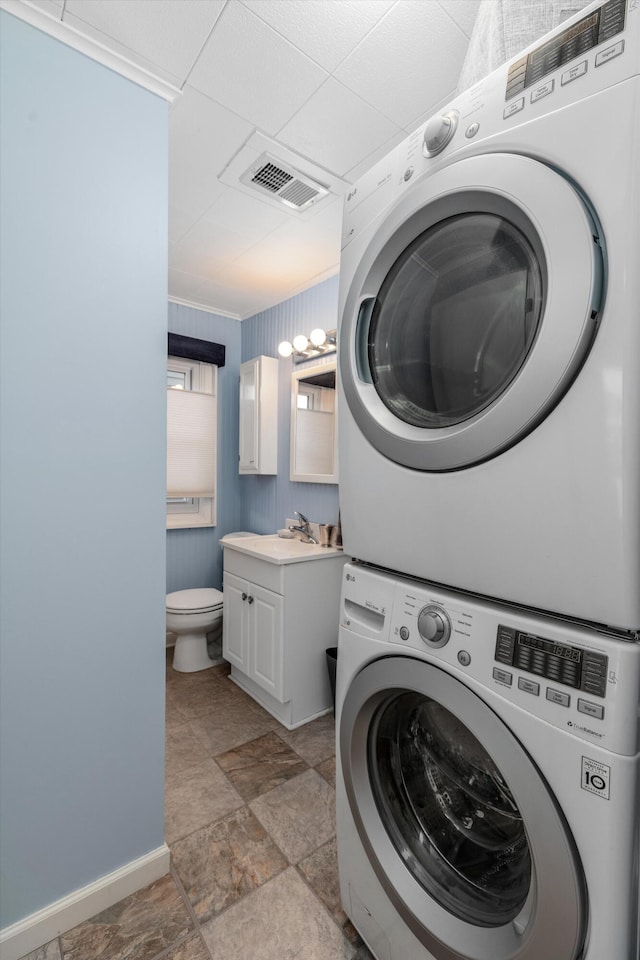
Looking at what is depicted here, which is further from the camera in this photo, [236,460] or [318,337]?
[236,460]

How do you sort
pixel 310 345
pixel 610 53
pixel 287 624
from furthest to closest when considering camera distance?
pixel 310 345
pixel 287 624
pixel 610 53

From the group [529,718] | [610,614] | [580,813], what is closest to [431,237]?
[610,614]

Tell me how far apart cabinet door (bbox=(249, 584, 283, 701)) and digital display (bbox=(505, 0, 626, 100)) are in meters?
1.94

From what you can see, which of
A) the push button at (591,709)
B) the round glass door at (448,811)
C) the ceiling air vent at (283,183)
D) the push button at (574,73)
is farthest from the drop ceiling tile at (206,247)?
the push button at (591,709)

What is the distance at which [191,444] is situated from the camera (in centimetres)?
323

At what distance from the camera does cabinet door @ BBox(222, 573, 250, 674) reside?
2.42 meters

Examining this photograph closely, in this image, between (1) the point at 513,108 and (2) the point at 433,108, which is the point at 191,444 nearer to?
(2) the point at 433,108

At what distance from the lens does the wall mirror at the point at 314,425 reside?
2611 millimetres

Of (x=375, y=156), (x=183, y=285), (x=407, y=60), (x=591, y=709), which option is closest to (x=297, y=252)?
(x=375, y=156)

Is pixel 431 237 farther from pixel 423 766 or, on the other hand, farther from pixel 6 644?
pixel 6 644

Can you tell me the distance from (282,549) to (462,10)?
210cm

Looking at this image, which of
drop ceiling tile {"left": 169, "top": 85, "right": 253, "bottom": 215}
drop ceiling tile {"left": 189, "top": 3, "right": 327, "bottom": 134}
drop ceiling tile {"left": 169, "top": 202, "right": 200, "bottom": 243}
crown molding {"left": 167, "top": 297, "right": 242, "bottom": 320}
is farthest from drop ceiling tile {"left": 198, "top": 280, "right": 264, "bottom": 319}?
drop ceiling tile {"left": 189, "top": 3, "right": 327, "bottom": 134}

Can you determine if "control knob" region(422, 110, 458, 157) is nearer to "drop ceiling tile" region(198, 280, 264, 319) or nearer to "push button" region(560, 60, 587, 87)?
"push button" region(560, 60, 587, 87)

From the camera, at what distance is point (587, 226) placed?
23.8 inches
